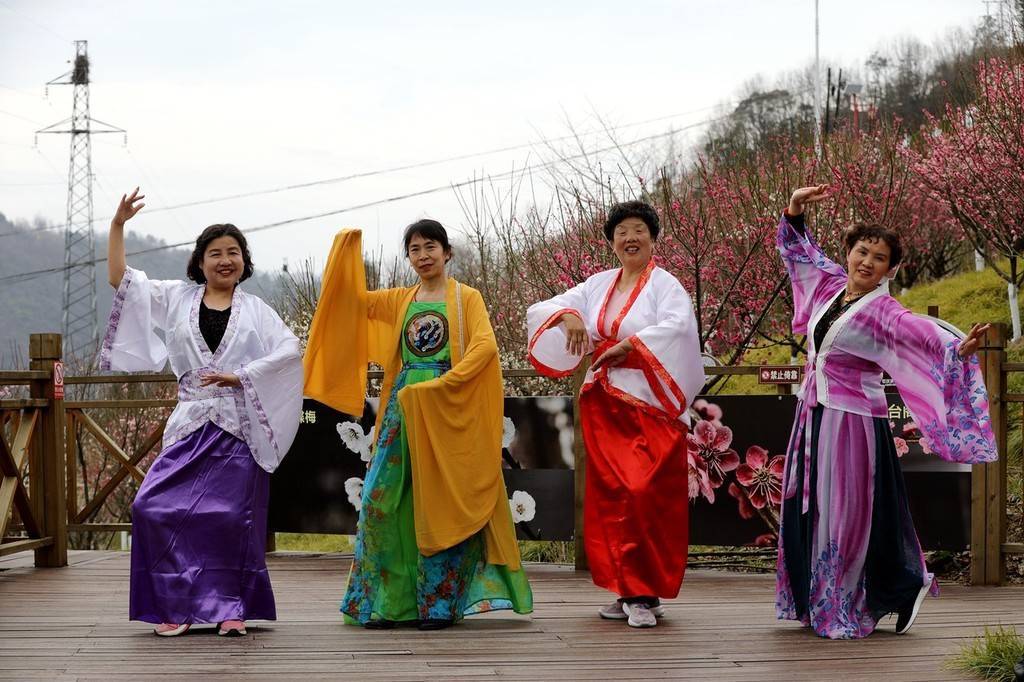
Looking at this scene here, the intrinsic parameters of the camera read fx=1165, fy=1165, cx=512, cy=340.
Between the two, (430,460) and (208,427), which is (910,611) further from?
(208,427)

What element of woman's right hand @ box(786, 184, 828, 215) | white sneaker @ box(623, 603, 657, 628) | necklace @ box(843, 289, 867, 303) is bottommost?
white sneaker @ box(623, 603, 657, 628)

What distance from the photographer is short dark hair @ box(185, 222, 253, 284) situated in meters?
4.64

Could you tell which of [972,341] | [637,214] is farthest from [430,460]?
[972,341]

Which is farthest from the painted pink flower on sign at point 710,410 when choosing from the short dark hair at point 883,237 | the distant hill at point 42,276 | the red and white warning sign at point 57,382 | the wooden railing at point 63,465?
the distant hill at point 42,276

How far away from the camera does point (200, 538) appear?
438 cm

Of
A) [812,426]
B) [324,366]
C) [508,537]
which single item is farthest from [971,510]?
[324,366]

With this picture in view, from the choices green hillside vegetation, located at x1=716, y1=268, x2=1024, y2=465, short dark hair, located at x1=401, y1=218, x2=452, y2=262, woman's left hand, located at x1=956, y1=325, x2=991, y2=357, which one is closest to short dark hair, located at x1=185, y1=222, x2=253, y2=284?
short dark hair, located at x1=401, y1=218, x2=452, y2=262

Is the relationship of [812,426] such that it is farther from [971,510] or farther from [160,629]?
[160,629]

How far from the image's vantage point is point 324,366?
4832 millimetres

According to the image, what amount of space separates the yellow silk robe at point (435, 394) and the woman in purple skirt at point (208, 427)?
194 mm

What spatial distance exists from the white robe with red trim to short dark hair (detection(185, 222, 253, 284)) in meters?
1.19

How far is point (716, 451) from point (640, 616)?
1.76m

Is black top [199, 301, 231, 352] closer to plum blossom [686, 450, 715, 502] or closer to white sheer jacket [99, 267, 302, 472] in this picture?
white sheer jacket [99, 267, 302, 472]

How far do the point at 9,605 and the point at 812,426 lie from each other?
140 inches
